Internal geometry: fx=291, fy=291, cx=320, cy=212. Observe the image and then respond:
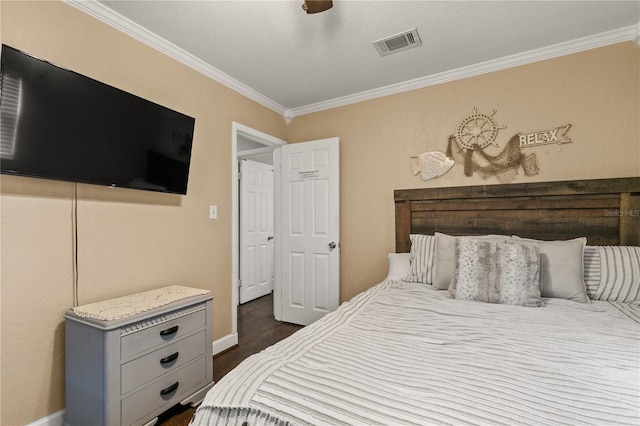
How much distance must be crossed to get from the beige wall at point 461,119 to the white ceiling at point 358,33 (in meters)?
0.17

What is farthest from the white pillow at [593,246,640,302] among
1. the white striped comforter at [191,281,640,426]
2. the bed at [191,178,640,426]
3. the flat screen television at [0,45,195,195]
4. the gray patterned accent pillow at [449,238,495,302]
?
the flat screen television at [0,45,195,195]

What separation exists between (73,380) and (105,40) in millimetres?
2087

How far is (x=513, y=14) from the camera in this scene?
1.98 m

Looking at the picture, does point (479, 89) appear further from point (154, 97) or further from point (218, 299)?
point (218, 299)

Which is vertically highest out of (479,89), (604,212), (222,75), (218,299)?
(222,75)

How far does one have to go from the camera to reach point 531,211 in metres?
2.47

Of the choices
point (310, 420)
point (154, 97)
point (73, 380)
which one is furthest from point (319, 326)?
point (154, 97)

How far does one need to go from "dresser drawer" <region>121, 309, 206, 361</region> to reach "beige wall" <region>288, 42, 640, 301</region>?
176cm

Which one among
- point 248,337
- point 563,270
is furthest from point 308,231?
point 563,270

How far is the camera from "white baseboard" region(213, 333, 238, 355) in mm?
2648

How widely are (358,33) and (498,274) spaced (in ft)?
6.42

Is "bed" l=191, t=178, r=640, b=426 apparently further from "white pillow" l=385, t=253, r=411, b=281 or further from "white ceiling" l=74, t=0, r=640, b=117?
"white ceiling" l=74, t=0, r=640, b=117

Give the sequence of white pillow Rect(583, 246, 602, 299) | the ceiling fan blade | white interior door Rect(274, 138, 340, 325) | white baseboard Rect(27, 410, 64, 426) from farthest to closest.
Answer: white interior door Rect(274, 138, 340, 325) → white pillow Rect(583, 246, 602, 299) → white baseboard Rect(27, 410, 64, 426) → the ceiling fan blade

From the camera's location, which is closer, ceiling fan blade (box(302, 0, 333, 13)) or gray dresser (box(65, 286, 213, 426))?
ceiling fan blade (box(302, 0, 333, 13))
